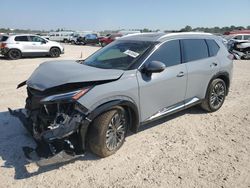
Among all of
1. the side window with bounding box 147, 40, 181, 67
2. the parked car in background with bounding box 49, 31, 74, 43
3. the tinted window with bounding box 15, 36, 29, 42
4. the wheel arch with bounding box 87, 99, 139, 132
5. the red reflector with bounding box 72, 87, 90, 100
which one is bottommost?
the wheel arch with bounding box 87, 99, 139, 132

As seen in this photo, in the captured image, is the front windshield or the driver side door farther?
the front windshield

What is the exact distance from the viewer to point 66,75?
393cm

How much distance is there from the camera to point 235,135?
4.92 m

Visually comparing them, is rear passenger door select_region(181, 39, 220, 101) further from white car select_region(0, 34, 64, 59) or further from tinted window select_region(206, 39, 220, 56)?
white car select_region(0, 34, 64, 59)

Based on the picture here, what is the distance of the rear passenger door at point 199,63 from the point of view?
523cm

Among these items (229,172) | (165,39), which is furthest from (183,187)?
(165,39)

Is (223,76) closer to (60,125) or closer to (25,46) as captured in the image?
(60,125)

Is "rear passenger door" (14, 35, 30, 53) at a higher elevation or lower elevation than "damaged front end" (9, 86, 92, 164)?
higher

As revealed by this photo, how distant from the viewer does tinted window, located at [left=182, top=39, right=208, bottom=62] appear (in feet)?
17.1

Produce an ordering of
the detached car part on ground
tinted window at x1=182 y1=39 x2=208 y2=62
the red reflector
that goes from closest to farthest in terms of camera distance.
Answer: the red reflector
tinted window at x1=182 y1=39 x2=208 y2=62
the detached car part on ground

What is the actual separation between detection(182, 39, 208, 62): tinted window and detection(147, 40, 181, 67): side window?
224 mm

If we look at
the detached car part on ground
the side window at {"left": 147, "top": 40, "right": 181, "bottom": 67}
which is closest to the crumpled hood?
the side window at {"left": 147, "top": 40, "right": 181, "bottom": 67}

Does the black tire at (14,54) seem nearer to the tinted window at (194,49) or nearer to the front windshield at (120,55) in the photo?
the front windshield at (120,55)

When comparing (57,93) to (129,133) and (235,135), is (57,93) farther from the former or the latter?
(235,135)
